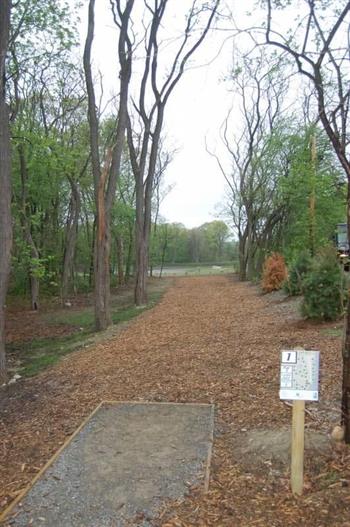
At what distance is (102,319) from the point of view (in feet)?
39.1

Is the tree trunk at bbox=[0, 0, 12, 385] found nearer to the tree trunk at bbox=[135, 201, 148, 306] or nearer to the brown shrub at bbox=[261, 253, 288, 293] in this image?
the tree trunk at bbox=[135, 201, 148, 306]

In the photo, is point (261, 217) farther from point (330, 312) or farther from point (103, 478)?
point (103, 478)

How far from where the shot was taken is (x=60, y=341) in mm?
11258

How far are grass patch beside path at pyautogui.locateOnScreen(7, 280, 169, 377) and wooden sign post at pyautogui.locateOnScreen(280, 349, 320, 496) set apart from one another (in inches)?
220

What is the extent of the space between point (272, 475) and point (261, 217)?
28916mm

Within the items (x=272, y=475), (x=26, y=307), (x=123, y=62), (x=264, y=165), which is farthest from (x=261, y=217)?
(x=272, y=475)

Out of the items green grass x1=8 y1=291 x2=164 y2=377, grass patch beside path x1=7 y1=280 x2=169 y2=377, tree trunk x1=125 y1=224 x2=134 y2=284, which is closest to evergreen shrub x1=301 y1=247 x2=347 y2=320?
grass patch beside path x1=7 y1=280 x2=169 y2=377

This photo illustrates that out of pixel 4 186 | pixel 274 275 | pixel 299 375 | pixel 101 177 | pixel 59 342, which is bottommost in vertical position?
pixel 59 342

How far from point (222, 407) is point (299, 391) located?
2.07 meters

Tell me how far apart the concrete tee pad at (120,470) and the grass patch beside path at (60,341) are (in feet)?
12.3

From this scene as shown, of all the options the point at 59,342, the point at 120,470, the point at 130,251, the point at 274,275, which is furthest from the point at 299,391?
the point at 130,251

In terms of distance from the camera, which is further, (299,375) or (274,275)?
(274,275)

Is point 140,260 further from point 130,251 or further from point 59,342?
point 130,251

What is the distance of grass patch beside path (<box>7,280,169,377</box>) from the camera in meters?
8.87
